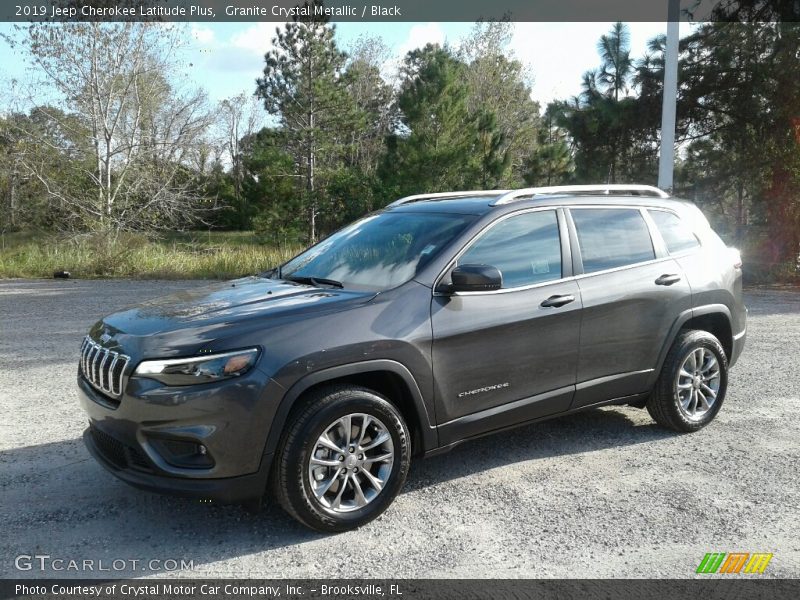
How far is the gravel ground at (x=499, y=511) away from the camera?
11.6 ft

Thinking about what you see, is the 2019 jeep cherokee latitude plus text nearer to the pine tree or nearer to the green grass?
the green grass

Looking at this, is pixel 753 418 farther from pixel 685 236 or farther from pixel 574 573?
pixel 574 573

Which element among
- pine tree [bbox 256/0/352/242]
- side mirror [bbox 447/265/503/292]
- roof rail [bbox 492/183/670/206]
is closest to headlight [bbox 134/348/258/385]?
side mirror [bbox 447/265/503/292]

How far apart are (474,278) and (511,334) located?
52cm

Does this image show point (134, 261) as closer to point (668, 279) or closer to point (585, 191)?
point (585, 191)

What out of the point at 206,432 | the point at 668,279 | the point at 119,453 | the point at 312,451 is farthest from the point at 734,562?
the point at 119,453

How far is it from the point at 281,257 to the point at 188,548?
1525cm

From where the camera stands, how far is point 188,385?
11.6 ft

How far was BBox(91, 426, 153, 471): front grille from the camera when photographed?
3670mm

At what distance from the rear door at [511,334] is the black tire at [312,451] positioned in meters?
0.36

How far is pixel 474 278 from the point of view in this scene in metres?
4.09

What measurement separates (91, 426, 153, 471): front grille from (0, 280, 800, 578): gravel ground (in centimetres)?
40

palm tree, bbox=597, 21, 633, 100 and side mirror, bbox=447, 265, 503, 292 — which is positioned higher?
palm tree, bbox=597, 21, 633, 100

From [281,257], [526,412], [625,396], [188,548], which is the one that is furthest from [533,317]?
[281,257]
